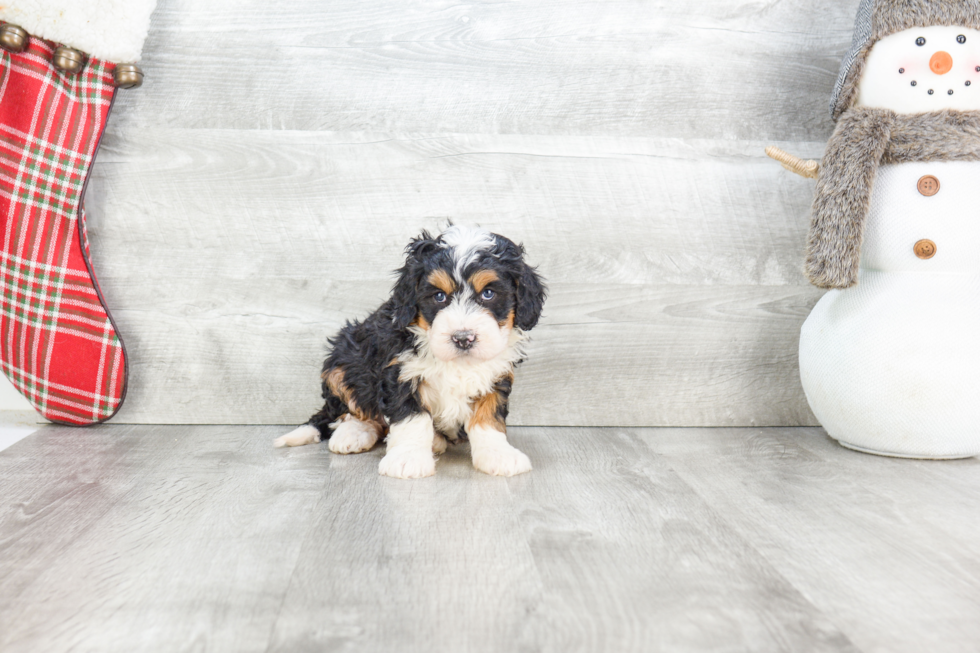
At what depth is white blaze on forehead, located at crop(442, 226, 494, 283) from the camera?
1767 millimetres

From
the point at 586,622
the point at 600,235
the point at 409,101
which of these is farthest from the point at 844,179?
the point at 586,622

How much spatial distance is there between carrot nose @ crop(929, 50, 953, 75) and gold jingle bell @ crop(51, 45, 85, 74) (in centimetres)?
226

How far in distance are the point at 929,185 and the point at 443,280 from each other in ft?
4.16

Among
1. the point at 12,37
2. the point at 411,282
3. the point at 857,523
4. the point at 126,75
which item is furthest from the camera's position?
the point at 126,75

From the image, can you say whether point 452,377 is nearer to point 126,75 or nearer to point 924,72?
point 126,75

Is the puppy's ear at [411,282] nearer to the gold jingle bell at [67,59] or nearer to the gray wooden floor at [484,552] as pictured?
the gray wooden floor at [484,552]

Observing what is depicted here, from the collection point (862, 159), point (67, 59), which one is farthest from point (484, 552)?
point (67, 59)

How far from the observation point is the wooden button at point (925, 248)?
6.42 ft

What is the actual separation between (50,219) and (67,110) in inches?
12.2

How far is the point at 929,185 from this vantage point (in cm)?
195

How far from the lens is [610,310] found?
237cm

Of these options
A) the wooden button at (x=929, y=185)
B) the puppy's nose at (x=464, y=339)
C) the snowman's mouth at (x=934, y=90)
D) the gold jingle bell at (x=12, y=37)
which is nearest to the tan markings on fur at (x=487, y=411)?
the puppy's nose at (x=464, y=339)

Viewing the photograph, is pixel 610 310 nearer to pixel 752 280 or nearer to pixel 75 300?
pixel 752 280

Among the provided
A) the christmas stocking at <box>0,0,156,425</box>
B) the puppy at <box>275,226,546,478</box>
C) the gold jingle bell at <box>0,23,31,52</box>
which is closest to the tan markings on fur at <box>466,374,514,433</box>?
the puppy at <box>275,226,546,478</box>
